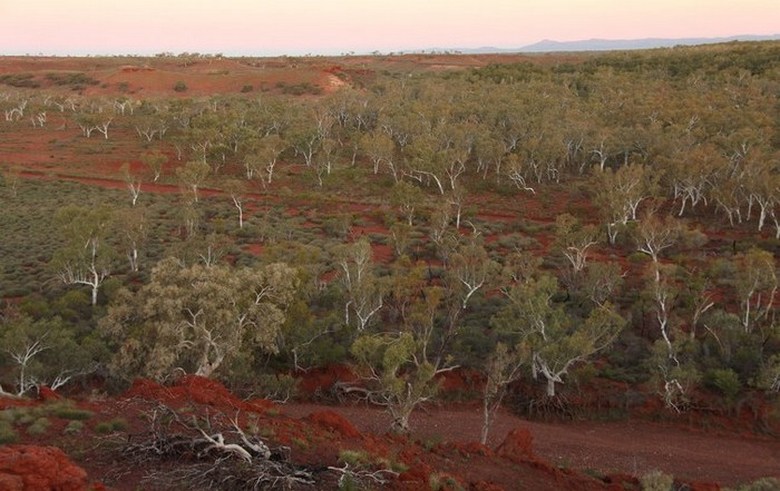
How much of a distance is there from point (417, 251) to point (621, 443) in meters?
18.1

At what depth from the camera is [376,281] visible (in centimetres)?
2650

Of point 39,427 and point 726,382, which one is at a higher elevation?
point 39,427

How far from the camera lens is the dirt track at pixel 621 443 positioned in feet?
59.3

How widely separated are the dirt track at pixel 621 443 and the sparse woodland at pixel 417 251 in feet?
2.54

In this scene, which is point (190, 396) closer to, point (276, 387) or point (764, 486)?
point (276, 387)

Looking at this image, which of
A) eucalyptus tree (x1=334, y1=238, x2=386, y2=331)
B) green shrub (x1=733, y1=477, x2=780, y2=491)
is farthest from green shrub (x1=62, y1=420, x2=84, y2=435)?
green shrub (x1=733, y1=477, x2=780, y2=491)

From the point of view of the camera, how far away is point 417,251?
36094mm

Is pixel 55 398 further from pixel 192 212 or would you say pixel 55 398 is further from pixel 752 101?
pixel 752 101

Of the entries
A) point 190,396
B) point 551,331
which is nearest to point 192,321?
point 190,396

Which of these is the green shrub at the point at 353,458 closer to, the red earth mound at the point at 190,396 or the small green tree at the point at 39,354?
the red earth mound at the point at 190,396

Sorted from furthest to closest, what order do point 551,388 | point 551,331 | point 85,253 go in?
point 85,253 → point 551,331 → point 551,388

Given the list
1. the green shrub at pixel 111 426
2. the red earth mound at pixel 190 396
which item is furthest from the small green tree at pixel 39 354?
the green shrub at pixel 111 426

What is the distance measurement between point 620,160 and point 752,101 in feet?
61.5

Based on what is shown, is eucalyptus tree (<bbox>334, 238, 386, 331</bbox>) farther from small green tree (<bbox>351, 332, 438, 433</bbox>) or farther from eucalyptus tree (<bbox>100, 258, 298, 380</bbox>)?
eucalyptus tree (<bbox>100, 258, 298, 380</bbox>)
